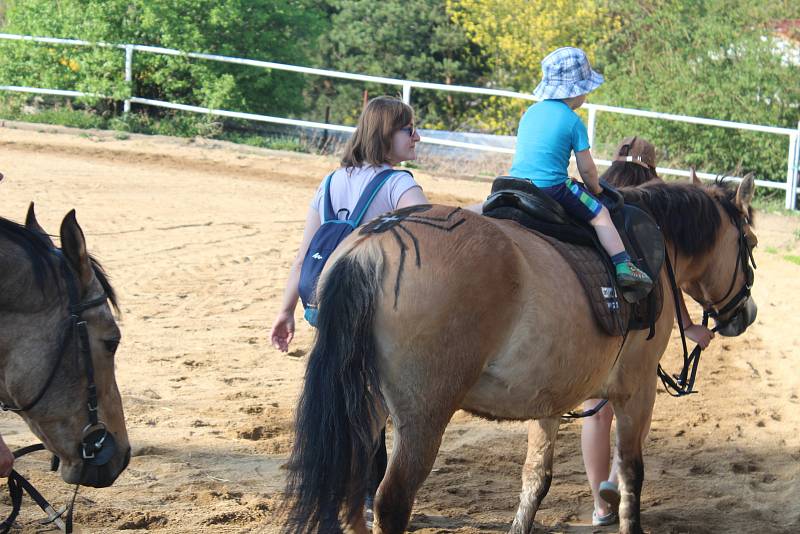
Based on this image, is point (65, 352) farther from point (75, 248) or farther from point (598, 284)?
point (598, 284)

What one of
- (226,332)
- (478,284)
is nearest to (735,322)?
(478,284)

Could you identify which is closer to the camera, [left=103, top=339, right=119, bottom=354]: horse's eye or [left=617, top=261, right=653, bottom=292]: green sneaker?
[left=103, top=339, right=119, bottom=354]: horse's eye

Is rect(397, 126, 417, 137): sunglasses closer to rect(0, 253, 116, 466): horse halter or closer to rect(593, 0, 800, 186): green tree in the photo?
rect(0, 253, 116, 466): horse halter

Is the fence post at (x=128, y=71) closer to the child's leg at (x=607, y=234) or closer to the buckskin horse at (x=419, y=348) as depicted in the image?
the child's leg at (x=607, y=234)

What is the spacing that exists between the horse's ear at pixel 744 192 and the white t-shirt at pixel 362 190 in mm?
2221

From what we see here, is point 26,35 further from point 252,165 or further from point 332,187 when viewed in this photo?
point 332,187

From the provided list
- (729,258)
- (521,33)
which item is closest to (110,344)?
(729,258)

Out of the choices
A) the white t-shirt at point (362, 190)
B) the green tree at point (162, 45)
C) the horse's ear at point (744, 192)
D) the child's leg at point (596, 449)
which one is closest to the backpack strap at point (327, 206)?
the white t-shirt at point (362, 190)

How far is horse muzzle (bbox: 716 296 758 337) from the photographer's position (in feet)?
18.8

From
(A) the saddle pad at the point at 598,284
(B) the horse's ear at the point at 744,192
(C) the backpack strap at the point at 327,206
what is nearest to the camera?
(A) the saddle pad at the point at 598,284

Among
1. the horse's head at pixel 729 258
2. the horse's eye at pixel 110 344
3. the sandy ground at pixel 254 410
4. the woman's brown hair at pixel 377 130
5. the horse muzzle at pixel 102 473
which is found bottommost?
the sandy ground at pixel 254 410

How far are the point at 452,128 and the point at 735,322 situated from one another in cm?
2005

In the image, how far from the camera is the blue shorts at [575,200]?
4.40 meters

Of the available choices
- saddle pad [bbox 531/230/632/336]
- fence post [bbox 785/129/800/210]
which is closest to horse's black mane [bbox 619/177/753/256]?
saddle pad [bbox 531/230/632/336]
